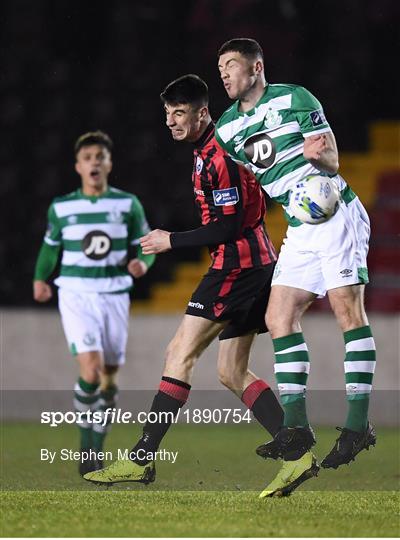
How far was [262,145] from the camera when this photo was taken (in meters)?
6.36

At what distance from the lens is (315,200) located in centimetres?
614

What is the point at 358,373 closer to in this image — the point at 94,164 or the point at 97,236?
the point at 97,236

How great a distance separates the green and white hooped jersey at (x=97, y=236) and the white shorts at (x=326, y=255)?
2.10 m

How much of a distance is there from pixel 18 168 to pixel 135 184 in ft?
3.54

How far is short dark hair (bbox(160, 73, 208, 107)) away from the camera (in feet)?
21.9

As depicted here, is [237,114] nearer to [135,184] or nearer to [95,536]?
[95,536]

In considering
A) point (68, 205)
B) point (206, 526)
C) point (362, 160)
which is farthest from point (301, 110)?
point (362, 160)

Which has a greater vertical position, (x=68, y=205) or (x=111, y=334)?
(x=68, y=205)

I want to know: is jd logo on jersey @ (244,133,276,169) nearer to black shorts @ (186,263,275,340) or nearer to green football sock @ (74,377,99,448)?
black shorts @ (186,263,275,340)

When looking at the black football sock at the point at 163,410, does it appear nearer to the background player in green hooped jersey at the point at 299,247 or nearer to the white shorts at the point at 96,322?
the background player in green hooped jersey at the point at 299,247

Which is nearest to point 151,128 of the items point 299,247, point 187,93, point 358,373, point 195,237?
point 187,93

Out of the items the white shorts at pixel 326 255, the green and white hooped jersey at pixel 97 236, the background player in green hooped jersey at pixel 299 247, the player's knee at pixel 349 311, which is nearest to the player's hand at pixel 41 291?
the green and white hooped jersey at pixel 97 236

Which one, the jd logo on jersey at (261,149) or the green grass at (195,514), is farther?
the jd logo on jersey at (261,149)

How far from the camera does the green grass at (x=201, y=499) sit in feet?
17.6
